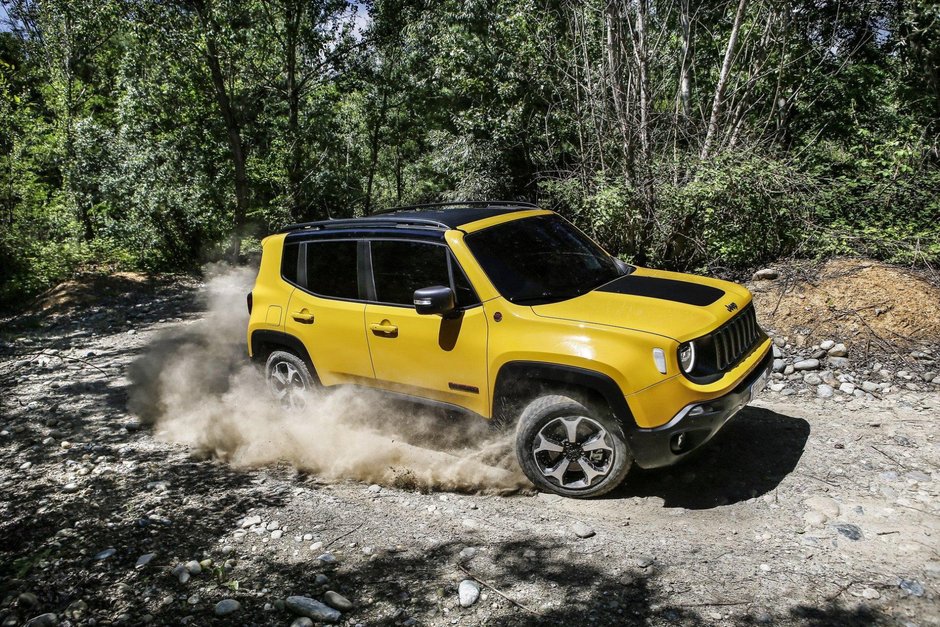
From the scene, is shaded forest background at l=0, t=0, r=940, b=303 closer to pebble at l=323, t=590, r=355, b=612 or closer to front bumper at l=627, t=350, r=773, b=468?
front bumper at l=627, t=350, r=773, b=468

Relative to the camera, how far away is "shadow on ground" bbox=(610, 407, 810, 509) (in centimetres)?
427

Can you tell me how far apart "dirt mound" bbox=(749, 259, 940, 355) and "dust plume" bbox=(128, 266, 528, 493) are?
4.10 metres

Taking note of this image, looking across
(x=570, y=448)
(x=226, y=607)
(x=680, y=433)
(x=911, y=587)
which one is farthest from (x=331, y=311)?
(x=911, y=587)

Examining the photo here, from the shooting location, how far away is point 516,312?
13.9 feet

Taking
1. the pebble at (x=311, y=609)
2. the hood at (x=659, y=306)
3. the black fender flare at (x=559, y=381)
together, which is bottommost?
the pebble at (x=311, y=609)

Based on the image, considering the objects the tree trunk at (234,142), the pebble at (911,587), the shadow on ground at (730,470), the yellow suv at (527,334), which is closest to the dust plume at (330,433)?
the yellow suv at (527,334)

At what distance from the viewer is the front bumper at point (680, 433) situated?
12.4 ft

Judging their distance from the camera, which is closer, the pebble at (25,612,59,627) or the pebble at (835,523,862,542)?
the pebble at (25,612,59,627)

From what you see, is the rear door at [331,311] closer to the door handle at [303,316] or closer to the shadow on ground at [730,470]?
the door handle at [303,316]

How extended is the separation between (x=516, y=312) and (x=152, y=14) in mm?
14345

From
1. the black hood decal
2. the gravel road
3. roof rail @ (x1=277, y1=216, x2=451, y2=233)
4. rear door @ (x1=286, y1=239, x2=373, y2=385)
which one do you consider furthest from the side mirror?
the gravel road

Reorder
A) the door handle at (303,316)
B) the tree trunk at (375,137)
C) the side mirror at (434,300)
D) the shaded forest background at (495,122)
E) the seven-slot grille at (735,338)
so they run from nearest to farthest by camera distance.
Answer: the seven-slot grille at (735,338) → the side mirror at (434,300) → the door handle at (303,316) → the shaded forest background at (495,122) → the tree trunk at (375,137)

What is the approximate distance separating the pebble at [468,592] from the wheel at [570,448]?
104 centimetres

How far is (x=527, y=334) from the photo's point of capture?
4152 mm
